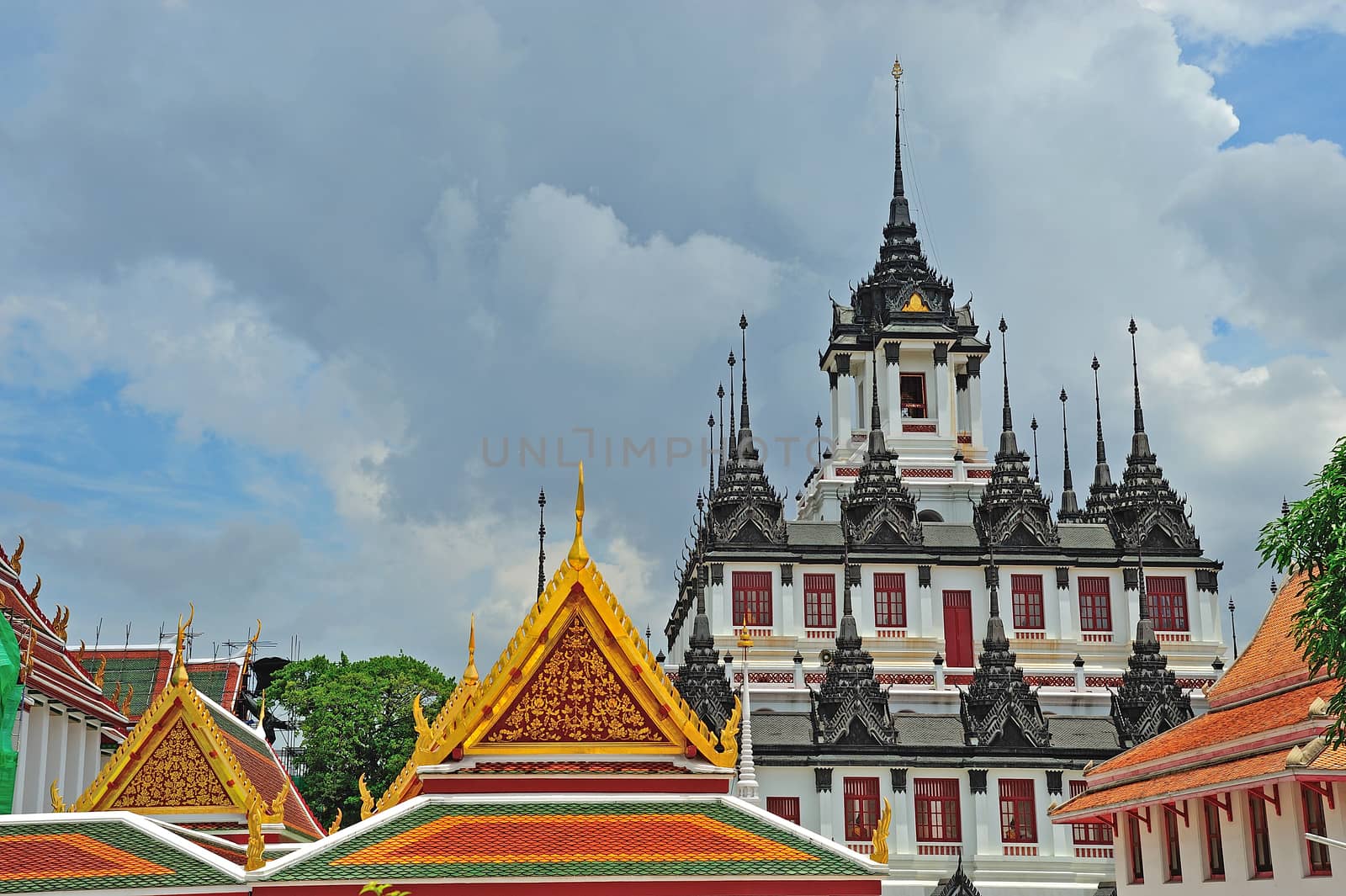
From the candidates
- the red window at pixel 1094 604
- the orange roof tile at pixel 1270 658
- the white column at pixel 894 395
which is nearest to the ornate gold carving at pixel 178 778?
the orange roof tile at pixel 1270 658

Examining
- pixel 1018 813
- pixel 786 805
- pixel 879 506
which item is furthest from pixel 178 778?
pixel 879 506

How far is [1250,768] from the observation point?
24125 mm

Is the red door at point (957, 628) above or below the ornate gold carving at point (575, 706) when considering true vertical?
above

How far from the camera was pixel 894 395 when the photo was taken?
66750mm

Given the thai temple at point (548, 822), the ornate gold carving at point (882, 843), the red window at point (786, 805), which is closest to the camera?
the ornate gold carving at point (882, 843)

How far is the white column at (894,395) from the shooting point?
217ft

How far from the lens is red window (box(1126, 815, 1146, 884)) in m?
30.0

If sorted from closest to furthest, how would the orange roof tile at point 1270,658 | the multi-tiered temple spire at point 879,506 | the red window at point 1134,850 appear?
the orange roof tile at point 1270,658
the red window at point 1134,850
the multi-tiered temple spire at point 879,506

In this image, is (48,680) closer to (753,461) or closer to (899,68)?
(753,461)

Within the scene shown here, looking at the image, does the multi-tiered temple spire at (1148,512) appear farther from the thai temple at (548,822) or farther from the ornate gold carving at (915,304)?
the thai temple at (548,822)

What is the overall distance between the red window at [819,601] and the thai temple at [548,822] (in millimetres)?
40626

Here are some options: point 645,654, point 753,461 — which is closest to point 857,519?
point 753,461

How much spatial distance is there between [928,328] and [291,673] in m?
30.8

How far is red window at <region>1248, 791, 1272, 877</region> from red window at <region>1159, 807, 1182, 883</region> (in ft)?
9.05
